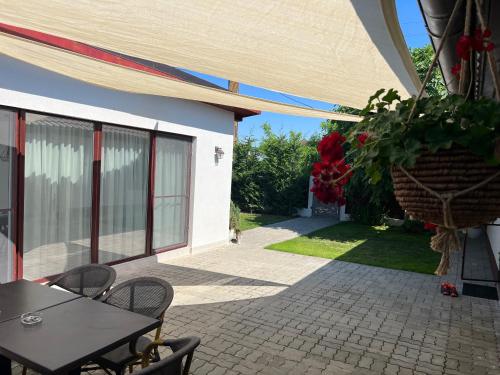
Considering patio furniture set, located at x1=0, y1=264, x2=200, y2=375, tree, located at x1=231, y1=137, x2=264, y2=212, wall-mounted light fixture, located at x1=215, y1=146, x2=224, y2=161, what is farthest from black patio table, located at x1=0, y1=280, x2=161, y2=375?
tree, located at x1=231, y1=137, x2=264, y2=212

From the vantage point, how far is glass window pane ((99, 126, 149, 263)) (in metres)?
6.84

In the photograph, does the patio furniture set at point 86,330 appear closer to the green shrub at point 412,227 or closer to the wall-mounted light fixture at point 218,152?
the wall-mounted light fixture at point 218,152

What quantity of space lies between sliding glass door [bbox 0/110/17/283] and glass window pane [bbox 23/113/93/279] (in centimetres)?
24

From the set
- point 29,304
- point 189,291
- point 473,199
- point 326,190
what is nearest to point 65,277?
point 29,304

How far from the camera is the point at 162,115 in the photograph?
25.3 feet

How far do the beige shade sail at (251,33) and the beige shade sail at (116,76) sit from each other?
1.87 ft

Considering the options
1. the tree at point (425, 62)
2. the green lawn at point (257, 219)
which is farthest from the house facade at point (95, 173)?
the tree at point (425, 62)

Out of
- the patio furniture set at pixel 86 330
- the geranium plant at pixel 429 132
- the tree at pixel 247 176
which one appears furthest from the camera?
the tree at pixel 247 176

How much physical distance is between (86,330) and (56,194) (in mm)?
3977

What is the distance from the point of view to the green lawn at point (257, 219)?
14.4m

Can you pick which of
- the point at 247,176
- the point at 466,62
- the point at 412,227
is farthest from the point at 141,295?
the point at 247,176

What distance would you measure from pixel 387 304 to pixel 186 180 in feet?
16.2

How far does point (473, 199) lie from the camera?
1.19 metres

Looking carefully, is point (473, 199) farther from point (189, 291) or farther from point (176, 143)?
point (176, 143)
